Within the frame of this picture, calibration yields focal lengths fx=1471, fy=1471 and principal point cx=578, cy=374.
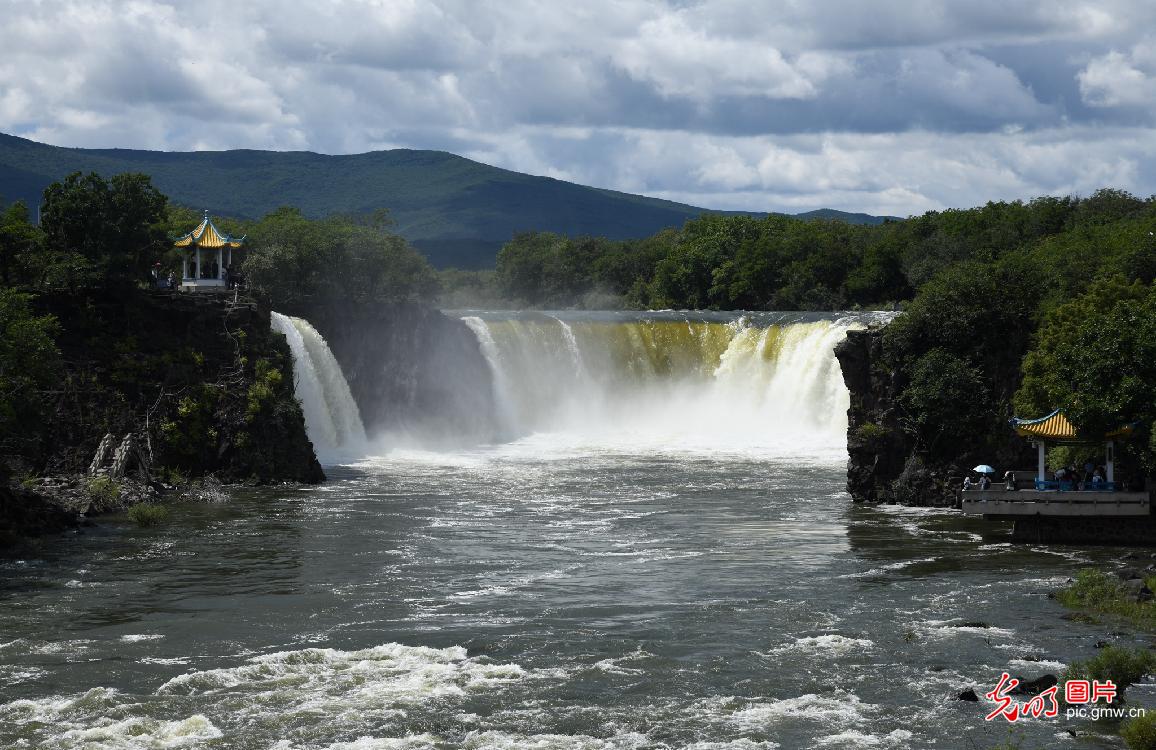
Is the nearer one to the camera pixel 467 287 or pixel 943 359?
pixel 943 359

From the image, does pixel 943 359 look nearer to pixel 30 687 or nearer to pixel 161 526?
pixel 161 526

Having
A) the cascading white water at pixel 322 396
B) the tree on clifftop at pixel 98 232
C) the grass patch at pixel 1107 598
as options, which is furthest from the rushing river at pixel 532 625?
the tree on clifftop at pixel 98 232

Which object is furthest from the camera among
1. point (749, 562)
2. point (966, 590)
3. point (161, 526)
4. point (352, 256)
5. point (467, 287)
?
point (467, 287)

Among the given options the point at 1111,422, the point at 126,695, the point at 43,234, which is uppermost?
the point at 43,234

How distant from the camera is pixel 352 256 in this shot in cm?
6969

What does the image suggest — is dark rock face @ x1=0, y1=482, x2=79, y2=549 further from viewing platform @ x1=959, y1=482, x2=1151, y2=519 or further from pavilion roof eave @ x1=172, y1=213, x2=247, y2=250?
viewing platform @ x1=959, y1=482, x2=1151, y2=519

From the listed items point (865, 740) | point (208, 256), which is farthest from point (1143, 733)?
point (208, 256)

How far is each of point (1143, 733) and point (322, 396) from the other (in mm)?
38999

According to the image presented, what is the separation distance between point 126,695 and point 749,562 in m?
15.7

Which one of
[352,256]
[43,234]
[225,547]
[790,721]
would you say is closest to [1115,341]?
[790,721]

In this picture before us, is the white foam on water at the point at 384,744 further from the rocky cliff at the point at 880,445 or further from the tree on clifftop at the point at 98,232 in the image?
the tree on clifftop at the point at 98,232

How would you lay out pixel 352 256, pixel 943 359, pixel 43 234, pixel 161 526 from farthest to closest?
pixel 352 256 → pixel 43 234 → pixel 943 359 → pixel 161 526

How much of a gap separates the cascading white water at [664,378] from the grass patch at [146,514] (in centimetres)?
2500

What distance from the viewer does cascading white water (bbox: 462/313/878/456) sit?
62469mm
